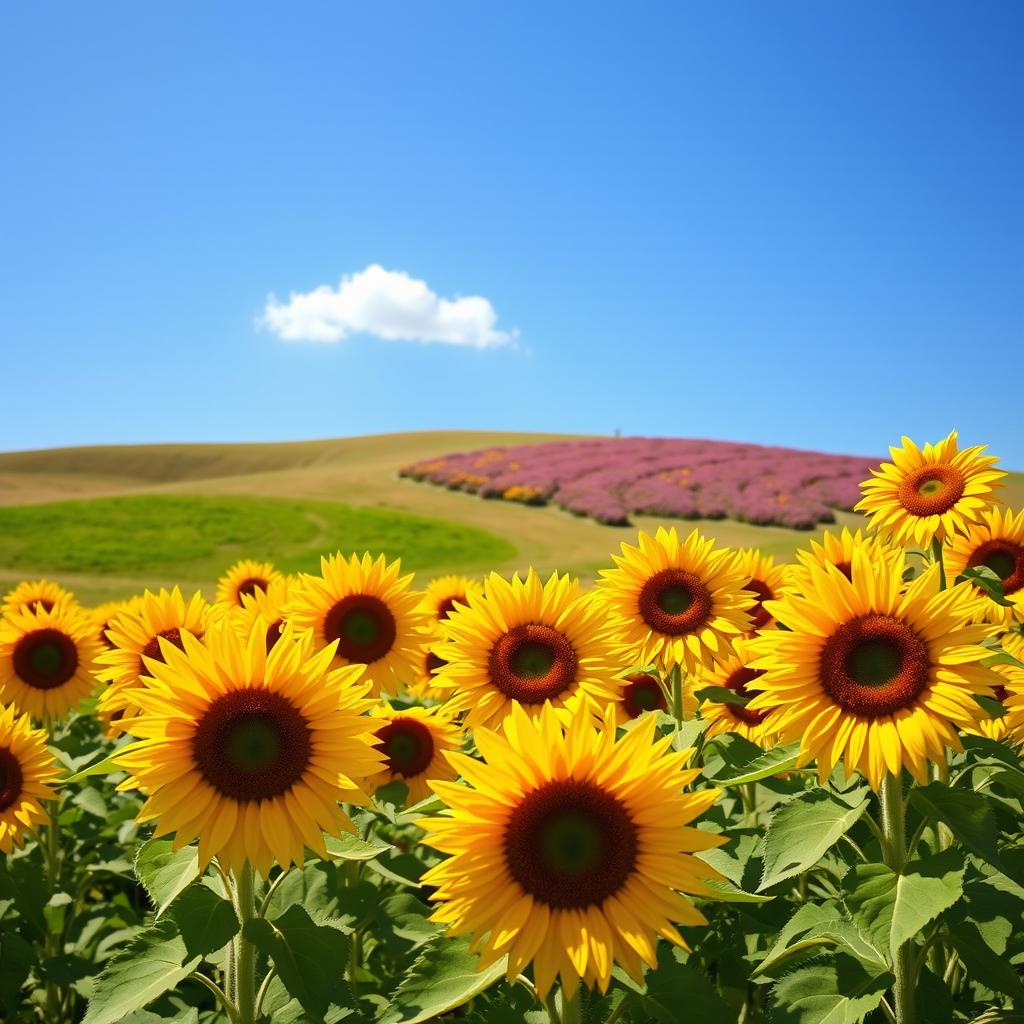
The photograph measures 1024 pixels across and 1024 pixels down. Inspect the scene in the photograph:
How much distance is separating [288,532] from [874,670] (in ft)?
116

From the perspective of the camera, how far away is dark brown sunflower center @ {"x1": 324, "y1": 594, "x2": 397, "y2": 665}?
487cm

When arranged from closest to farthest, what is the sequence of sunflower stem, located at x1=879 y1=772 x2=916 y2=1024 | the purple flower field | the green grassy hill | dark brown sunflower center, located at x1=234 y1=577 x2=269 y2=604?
sunflower stem, located at x1=879 y1=772 x2=916 y2=1024, dark brown sunflower center, located at x1=234 y1=577 x2=269 y2=604, the green grassy hill, the purple flower field

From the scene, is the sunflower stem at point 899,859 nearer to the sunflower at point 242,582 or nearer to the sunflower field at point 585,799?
the sunflower field at point 585,799

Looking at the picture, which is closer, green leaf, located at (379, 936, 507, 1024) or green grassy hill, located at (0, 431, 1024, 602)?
green leaf, located at (379, 936, 507, 1024)

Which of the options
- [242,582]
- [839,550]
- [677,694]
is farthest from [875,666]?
[242,582]

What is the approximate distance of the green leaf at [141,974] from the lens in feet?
9.48

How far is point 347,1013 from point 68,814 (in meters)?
2.99

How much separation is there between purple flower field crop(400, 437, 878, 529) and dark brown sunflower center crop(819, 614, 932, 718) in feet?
118

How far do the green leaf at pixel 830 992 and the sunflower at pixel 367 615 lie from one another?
2523 mm

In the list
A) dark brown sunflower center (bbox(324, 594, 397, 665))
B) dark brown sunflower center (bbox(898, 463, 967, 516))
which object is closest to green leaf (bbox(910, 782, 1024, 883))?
dark brown sunflower center (bbox(898, 463, 967, 516))

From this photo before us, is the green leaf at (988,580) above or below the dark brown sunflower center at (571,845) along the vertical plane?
above

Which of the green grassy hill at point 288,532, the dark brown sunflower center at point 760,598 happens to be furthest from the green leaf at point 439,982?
the green grassy hill at point 288,532

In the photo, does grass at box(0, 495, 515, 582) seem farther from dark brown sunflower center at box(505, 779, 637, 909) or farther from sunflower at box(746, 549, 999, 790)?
dark brown sunflower center at box(505, 779, 637, 909)

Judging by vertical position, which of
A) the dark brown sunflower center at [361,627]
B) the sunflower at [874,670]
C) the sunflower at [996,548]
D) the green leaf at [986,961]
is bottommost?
the green leaf at [986,961]
